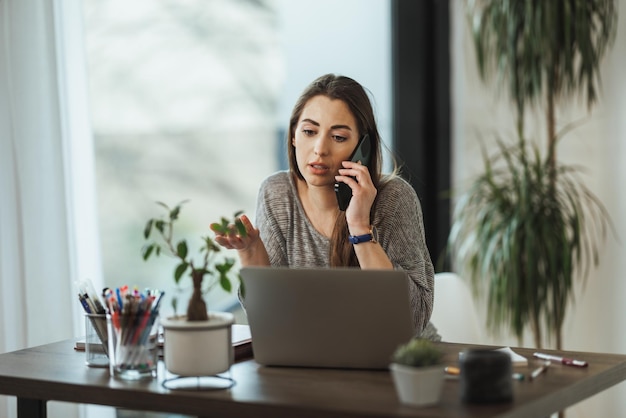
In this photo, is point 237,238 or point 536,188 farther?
point 536,188

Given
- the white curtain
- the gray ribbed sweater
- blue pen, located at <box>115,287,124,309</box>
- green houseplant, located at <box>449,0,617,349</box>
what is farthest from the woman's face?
green houseplant, located at <box>449,0,617,349</box>

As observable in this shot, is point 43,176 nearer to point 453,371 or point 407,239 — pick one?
point 407,239

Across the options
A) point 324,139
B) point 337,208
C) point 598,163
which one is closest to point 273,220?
point 337,208

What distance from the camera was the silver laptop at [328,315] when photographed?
1820 millimetres

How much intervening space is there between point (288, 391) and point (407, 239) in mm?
772

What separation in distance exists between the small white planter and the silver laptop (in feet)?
0.78

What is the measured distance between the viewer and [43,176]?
2.87 meters

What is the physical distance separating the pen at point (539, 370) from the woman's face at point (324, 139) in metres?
0.74

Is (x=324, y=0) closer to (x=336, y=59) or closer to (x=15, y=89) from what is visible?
(x=336, y=59)

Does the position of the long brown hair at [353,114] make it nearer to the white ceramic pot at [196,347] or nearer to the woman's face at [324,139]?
the woman's face at [324,139]

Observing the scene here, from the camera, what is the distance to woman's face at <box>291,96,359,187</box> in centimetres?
238

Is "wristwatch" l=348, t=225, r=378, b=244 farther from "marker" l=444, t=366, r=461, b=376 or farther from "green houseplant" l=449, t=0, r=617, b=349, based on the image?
"green houseplant" l=449, t=0, r=617, b=349

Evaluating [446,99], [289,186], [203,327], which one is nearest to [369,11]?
[446,99]

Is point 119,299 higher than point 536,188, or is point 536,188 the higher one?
point 536,188
